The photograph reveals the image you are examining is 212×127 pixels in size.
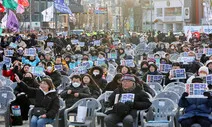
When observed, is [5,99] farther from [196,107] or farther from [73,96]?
[196,107]

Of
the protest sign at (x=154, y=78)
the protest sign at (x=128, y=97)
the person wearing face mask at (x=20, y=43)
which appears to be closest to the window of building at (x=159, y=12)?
the person wearing face mask at (x=20, y=43)

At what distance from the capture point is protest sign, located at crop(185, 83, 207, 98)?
9.85m

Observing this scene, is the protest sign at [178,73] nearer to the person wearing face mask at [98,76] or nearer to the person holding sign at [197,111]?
the person wearing face mask at [98,76]

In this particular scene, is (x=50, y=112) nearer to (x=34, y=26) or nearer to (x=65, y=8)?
(x=65, y=8)

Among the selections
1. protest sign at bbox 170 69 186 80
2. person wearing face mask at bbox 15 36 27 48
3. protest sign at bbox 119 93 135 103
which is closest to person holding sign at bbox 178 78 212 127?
protest sign at bbox 119 93 135 103

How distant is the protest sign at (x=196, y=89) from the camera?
9852 mm

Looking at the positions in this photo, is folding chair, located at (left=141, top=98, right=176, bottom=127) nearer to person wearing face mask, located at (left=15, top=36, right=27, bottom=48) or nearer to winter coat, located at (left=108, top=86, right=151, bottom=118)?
winter coat, located at (left=108, top=86, right=151, bottom=118)

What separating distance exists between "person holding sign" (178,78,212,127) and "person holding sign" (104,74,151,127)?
0.78 m

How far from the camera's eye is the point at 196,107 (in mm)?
9844

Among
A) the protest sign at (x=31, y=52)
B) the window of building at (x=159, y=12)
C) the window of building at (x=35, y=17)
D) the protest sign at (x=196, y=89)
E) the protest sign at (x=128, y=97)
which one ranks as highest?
the window of building at (x=159, y=12)

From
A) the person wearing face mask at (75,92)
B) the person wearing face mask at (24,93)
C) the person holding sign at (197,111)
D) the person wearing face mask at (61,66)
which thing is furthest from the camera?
the person wearing face mask at (61,66)

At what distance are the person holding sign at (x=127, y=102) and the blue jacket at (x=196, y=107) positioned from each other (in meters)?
0.74

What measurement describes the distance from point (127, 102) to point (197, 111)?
131cm

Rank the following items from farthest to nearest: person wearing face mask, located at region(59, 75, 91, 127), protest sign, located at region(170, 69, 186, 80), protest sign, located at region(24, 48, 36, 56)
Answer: protest sign, located at region(24, 48, 36, 56) → protest sign, located at region(170, 69, 186, 80) → person wearing face mask, located at region(59, 75, 91, 127)
